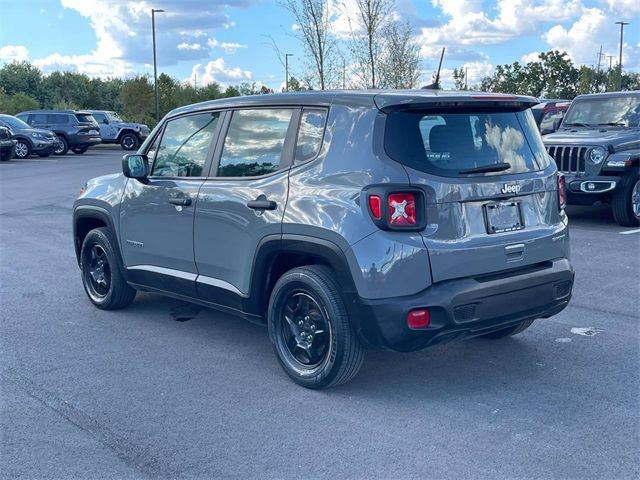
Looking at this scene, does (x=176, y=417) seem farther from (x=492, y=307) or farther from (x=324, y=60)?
(x=324, y=60)

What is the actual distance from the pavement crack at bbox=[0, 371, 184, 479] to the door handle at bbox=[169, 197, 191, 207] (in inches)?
62.5

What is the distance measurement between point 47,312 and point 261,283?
2.73 metres

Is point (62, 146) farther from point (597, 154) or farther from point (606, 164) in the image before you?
point (606, 164)

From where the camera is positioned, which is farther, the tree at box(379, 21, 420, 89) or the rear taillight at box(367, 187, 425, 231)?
the tree at box(379, 21, 420, 89)

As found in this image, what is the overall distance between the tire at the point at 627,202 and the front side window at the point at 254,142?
7342 mm

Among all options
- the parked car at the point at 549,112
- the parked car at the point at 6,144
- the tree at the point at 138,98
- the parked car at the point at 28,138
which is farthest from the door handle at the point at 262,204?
the tree at the point at 138,98

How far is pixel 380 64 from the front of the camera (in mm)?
18516

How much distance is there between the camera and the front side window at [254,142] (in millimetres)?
4961

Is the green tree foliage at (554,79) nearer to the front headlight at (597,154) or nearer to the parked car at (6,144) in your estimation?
the parked car at (6,144)

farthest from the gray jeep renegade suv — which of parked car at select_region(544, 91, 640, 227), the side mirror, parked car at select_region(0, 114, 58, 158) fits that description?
parked car at select_region(0, 114, 58, 158)

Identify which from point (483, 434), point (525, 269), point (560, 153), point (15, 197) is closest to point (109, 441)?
point (483, 434)

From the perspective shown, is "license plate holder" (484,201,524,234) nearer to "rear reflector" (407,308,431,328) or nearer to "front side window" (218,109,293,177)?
"rear reflector" (407,308,431,328)

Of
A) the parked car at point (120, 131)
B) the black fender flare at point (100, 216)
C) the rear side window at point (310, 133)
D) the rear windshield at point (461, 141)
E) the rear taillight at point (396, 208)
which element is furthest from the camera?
the parked car at point (120, 131)

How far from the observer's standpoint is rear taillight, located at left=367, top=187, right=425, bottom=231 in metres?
4.20
